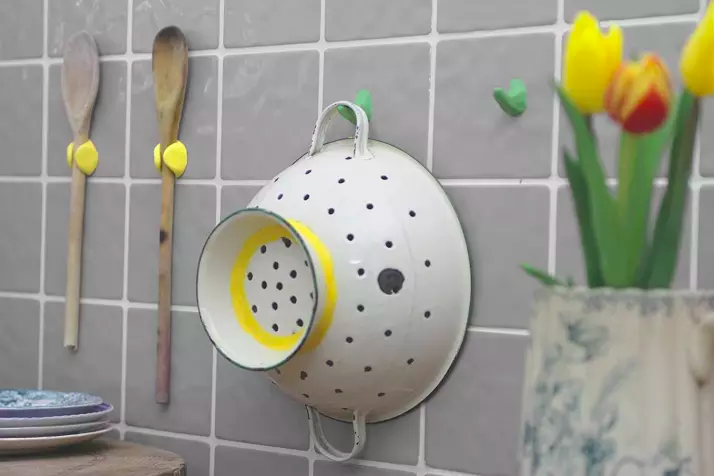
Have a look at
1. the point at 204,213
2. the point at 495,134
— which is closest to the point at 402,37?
the point at 495,134

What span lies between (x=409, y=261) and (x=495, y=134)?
15 centimetres

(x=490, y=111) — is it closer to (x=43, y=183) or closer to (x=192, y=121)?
(x=192, y=121)

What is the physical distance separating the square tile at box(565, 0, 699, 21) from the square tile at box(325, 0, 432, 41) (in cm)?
14

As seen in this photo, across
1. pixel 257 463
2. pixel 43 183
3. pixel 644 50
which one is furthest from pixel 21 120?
pixel 644 50

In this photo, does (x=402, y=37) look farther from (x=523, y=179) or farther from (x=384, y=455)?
(x=384, y=455)

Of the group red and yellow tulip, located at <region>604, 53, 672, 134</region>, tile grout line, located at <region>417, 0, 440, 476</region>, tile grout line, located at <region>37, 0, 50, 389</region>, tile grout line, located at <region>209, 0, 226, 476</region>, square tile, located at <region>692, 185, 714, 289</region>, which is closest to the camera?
red and yellow tulip, located at <region>604, 53, 672, 134</region>

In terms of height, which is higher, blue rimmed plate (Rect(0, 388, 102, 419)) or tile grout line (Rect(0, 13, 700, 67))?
tile grout line (Rect(0, 13, 700, 67))

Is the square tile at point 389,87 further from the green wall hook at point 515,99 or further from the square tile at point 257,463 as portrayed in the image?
the square tile at point 257,463

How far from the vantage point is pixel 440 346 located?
2.59ft

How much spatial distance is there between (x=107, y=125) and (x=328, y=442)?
1.49 ft

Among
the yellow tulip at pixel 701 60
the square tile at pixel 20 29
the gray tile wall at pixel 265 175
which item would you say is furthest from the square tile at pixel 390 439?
the square tile at pixel 20 29

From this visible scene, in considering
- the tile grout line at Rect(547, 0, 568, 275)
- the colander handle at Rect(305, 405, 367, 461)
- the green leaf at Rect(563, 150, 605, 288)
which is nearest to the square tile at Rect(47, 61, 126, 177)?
the colander handle at Rect(305, 405, 367, 461)

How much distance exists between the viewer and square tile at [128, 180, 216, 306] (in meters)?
0.94

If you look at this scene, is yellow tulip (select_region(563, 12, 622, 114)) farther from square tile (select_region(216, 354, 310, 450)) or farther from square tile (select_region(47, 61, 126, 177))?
square tile (select_region(47, 61, 126, 177))
